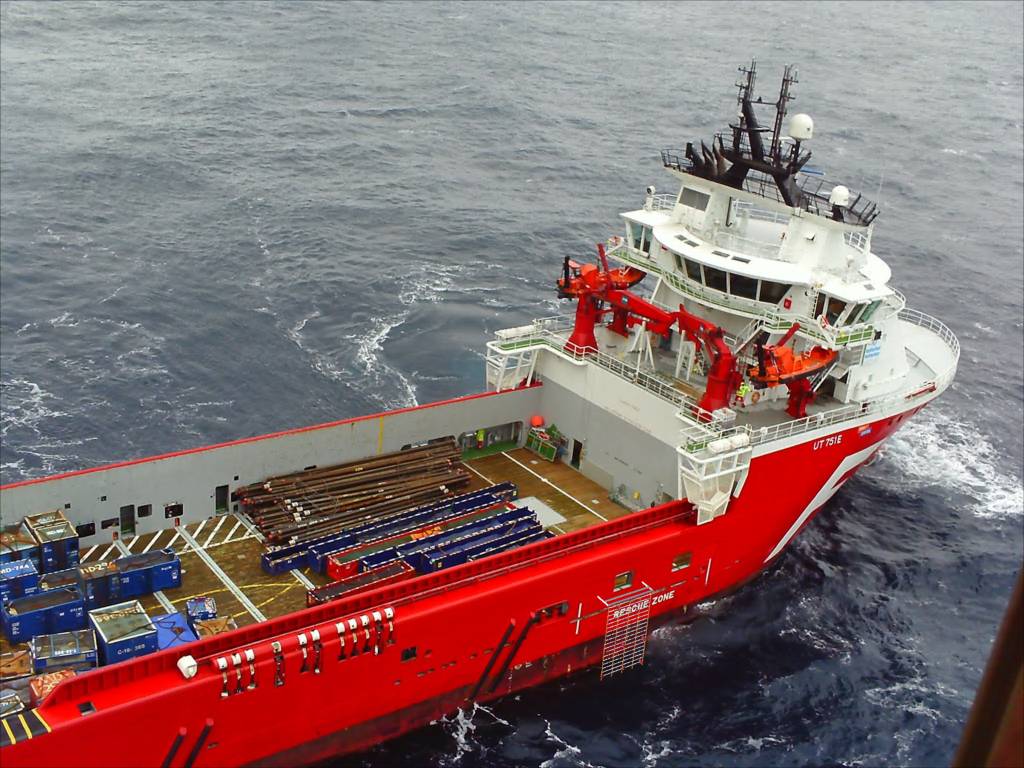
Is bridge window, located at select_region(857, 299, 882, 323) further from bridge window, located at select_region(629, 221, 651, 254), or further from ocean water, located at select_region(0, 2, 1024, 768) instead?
ocean water, located at select_region(0, 2, 1024, 768)

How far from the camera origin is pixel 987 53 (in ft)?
378

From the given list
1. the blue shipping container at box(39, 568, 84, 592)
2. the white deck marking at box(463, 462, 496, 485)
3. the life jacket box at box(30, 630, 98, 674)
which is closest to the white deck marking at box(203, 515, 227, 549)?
the blue shipping container at box(39, 568, 84, 592)

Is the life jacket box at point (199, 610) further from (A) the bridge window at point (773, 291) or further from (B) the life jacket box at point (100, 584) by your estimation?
(A) the bridge window at point (773, 291)

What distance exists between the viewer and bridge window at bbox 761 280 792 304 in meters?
30.2

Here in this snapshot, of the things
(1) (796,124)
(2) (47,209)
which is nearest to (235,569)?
(1) (796,124)

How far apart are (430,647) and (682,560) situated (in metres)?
8.09

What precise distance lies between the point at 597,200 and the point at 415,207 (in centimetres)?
1120

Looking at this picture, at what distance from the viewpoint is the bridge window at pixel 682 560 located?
28953mm

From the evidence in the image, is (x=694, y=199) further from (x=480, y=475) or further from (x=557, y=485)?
(x=480, y=475)

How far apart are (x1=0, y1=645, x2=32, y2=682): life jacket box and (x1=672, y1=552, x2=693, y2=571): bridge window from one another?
1602 centimetres

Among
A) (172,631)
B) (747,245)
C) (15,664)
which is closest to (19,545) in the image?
(15,664)

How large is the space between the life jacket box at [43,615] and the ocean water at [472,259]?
757cm

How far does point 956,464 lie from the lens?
4044 cm

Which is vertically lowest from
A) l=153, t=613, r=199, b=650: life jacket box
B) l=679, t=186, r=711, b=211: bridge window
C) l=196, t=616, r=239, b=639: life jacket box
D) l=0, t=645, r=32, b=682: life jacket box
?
l=0, t=645, r=32, b=682: life jacket box
